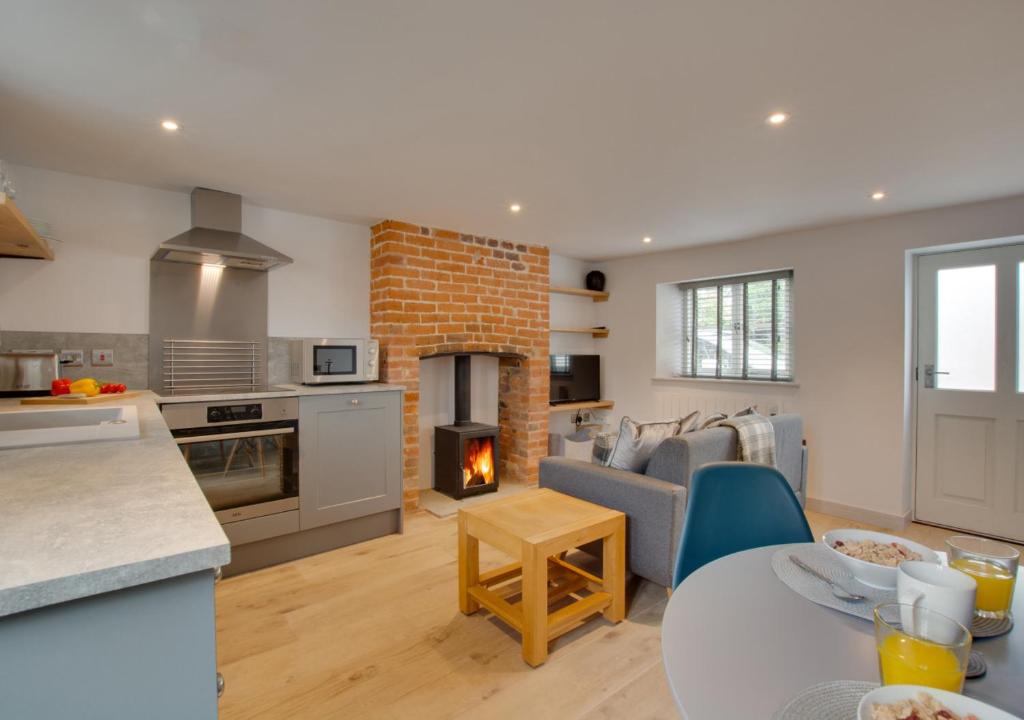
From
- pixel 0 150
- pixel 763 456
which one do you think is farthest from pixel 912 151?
pixel 0 150

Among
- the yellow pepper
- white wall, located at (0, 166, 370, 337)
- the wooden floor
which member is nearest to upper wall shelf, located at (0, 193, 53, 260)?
white wall, located at (0, 166, 370, 337)

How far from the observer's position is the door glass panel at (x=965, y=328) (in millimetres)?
3426

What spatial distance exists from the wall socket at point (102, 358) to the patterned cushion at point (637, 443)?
9.72 ft

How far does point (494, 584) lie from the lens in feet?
Answer: 8.52

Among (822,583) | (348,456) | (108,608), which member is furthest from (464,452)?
(108,608)

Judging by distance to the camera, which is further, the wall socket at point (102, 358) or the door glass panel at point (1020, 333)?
the door glass panel at point (1020, 333)

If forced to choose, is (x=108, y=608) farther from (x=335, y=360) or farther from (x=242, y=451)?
(x=335, y=360)

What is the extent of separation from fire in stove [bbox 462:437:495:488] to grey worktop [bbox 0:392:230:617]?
299cm

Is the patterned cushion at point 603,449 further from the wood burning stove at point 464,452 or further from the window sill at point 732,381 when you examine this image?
the window sill at point 732,381

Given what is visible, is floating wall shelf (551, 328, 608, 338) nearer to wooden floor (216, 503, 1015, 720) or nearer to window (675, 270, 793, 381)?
window (675, 270, 793, 381)

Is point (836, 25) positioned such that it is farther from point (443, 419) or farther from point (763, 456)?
point (443, 419)

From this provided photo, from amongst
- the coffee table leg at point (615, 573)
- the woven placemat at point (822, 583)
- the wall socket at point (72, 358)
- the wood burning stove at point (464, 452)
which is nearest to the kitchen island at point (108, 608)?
the woven placemat at point (822, 583)

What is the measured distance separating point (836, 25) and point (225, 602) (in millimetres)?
3434

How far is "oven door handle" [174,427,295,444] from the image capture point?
265cm
